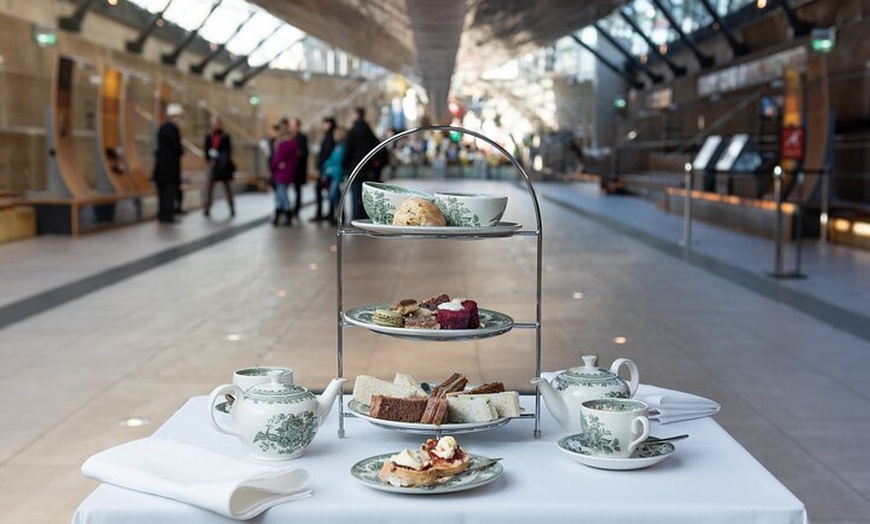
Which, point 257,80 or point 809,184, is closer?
point 809,184

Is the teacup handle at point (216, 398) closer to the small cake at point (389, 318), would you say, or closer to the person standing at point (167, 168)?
the small cake at point (389, 318)

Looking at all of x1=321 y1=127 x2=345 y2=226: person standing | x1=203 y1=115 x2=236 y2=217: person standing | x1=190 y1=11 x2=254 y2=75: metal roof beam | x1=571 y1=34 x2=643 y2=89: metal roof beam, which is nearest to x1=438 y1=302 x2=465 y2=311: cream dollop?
x1=321 y1=127 x2=345 y2=226: person standing

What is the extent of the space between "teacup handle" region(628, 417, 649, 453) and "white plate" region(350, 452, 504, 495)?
10.0 inches

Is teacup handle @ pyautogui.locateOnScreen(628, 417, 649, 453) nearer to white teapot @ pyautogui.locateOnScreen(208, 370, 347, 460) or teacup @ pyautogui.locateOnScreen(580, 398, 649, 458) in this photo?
teacup @ pyautogui.locateOnScreen(580, 398, 649, 458)

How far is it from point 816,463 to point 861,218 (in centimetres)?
1012

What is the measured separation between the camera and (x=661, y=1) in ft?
104

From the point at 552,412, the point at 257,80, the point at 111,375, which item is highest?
the point at 257,80

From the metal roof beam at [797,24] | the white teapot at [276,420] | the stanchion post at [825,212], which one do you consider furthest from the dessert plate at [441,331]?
the metal roof beam at [797,24]

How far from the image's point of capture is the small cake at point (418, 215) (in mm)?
2348

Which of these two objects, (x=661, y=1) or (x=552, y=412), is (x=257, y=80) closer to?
(x=661, y=1)

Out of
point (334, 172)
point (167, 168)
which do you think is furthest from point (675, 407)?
point (167, 168)

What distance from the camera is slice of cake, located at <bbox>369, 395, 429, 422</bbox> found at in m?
2.27

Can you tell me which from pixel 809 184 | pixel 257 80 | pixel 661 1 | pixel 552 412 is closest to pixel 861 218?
pixel 809 184

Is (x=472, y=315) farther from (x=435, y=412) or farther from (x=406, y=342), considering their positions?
(x=406, y=342)
